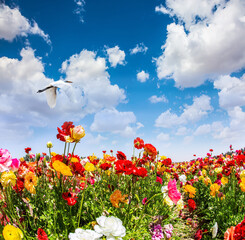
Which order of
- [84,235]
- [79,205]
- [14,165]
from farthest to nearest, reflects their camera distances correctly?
[79,205], [14,165], [84,235]

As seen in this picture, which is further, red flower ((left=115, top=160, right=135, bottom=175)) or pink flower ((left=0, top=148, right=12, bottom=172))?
red flower ((left=115, top=160, right=135, bottom=175))

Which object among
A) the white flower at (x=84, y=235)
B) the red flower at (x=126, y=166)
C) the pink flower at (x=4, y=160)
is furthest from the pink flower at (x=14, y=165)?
the white flower at (x=84, y=235)

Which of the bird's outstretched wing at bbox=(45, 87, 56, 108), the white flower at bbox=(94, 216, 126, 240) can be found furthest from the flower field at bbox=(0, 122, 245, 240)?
the bird's outstretched wing at bbox=(45, 87, 56, 108)

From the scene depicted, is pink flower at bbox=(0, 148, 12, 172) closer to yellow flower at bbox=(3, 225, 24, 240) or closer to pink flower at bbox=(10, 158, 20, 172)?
pink flower at bbox=(10, 158, 20, 172)

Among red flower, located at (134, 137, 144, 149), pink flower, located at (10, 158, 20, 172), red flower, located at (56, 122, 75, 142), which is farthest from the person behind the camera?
red flower, located at (134, 137, 144, 149)

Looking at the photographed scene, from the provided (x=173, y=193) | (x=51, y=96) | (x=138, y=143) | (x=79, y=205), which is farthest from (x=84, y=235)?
(x=138, y=143)

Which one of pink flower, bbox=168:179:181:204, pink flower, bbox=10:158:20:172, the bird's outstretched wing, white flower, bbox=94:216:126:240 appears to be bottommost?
white flower, bbox=94:216:126:240

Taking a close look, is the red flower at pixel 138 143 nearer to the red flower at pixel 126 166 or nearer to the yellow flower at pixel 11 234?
the red flower at pixel 126 166

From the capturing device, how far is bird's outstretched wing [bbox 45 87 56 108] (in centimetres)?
192

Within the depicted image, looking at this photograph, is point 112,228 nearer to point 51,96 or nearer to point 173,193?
point 173,193

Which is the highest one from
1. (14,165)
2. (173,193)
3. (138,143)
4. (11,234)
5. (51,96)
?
(51,96)

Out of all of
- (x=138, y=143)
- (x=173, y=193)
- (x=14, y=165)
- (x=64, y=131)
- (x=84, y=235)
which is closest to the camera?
(x=84, y=235)

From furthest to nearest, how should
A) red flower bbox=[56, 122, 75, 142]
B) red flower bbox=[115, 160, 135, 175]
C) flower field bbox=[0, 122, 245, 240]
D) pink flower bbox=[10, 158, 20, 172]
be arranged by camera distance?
pink flower bbox=[10, 158, 20, 172] → red flower bbox=[115, 160, 135, 175] → red flower bbox=[56, 122, 75, 142] → flower field bbox=[0, 122, 245, 240]

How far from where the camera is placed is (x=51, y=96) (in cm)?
193
